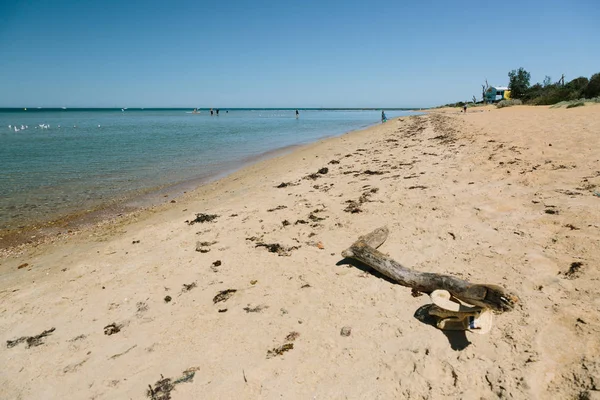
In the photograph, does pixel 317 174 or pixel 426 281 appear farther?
pixel 317 174

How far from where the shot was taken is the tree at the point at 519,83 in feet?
175

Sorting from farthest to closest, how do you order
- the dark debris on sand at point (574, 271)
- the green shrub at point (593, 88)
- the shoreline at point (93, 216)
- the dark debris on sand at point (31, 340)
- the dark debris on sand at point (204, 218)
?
the green shrub at point (593, 88) < the shoreline at point (93, 216) < the dark debris on sand at point (204, 218) < the dark debris on sand at point (31, 340) < the dark debris on sand at point (574, 271)

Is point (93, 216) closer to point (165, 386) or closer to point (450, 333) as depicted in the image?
point (165, 386)

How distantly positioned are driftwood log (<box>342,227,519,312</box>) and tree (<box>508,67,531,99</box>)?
61748 millimetres

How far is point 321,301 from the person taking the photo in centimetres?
374

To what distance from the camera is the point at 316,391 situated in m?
2.64

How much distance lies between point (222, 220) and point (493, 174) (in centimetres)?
596

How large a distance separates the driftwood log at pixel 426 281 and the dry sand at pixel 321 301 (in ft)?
0.49

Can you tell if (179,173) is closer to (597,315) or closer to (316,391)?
(316,391)

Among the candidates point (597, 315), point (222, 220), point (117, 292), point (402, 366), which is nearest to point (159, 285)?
point (117, 292)

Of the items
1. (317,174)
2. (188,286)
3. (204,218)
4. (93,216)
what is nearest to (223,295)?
(188,286)

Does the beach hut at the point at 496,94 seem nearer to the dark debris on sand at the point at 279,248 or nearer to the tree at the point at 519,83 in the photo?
the tree at the point at 519,83

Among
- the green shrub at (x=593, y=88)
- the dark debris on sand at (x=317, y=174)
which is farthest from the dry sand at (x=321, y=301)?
the green shrub at (x=593, y=88)

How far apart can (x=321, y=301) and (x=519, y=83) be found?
2568 inches
